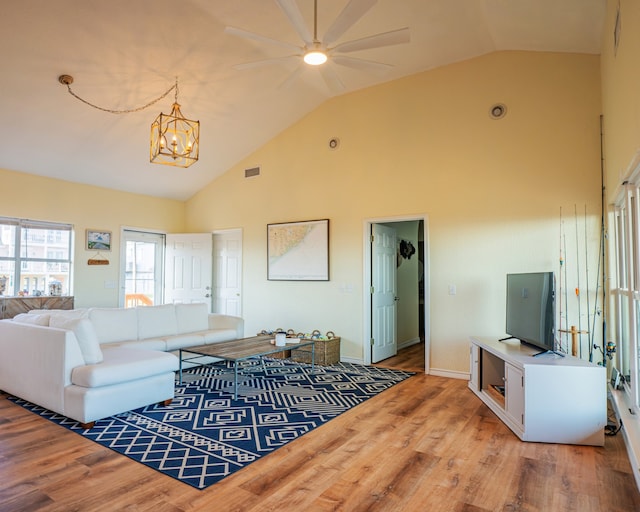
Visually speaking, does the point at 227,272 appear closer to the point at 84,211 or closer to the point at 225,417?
the point at 84,211

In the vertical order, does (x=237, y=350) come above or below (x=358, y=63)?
below

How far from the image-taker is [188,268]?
7.24 meters

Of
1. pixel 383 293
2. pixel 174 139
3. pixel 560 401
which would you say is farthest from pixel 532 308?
pixel 174 139

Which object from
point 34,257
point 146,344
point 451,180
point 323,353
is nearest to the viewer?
point 146,344

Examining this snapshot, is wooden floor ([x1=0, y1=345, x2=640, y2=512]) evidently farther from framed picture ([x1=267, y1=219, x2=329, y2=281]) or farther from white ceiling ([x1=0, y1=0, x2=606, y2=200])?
white ceiling ([x1=0, y1=0, x2=606, y2=200])

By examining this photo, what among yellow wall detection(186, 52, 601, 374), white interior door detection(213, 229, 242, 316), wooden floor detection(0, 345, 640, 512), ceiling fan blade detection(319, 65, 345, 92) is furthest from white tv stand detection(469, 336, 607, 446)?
white interior door detection(213, 229, 242, 316)

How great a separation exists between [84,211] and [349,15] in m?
5.35

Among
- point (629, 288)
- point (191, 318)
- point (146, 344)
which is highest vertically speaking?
point (629, 288)

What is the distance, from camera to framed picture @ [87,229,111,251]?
21.0ft

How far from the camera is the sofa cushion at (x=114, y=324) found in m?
4.46

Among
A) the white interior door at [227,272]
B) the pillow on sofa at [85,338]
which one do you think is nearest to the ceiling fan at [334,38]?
the pillow on sofa at [85,338]

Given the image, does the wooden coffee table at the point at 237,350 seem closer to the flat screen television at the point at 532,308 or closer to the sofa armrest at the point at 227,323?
the sofa armrest at the point at 227,323

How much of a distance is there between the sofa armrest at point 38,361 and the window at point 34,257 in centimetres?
201

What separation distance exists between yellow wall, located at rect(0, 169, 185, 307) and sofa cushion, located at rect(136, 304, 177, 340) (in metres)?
1.92
